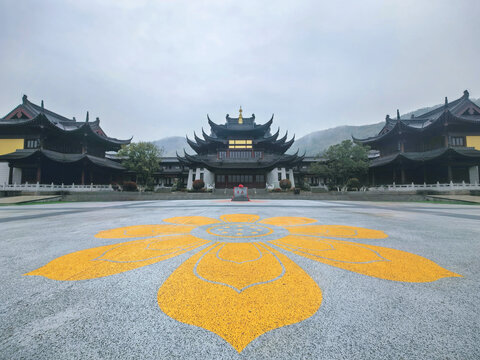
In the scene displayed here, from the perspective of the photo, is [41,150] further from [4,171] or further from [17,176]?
[4,171]

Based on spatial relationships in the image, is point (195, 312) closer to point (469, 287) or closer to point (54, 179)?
point (469, 287)

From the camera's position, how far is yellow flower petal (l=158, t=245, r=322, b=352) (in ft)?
4.15

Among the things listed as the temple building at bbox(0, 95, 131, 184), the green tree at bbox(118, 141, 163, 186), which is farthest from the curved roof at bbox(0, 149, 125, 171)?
the green tree at bbox(118, 141, 163, 186)

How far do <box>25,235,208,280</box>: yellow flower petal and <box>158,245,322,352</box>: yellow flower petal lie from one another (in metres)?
0.74

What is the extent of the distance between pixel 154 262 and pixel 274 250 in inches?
68.6

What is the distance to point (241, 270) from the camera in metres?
2.15

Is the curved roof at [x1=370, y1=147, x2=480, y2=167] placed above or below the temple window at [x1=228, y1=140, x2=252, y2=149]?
below

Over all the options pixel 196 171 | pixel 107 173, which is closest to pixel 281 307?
pixel 196 171

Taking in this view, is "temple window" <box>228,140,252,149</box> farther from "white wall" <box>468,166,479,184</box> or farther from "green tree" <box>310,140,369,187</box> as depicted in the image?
"white wall" <box>468,166,479,184</box>

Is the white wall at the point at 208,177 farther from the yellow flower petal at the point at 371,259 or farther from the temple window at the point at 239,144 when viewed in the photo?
the yellow flower petal at the point at 371,259

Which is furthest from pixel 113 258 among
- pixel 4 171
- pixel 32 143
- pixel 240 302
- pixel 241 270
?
pixel 4 171

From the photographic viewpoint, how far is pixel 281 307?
1.47 metres

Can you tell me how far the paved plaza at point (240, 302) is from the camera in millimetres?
1104

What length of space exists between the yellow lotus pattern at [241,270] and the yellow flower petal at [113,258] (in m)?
0.01
